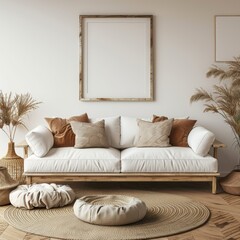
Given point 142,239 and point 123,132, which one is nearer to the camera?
point 142,239

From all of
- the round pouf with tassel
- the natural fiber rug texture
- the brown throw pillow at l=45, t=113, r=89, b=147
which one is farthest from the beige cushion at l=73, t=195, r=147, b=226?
the brown throw pillow at l=45, t=113, r=89, b=147

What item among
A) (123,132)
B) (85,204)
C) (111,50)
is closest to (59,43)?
(111,50)

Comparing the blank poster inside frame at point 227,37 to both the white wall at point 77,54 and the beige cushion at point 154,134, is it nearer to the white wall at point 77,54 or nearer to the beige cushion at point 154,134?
the white wall at point 77,54

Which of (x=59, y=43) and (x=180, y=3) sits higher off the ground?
(x=180, y=3)

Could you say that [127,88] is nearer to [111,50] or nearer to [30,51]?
[111,50]

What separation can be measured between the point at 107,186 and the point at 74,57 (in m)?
1.84

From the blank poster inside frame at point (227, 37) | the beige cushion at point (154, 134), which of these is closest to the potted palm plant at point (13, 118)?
the beige cushion at point (154, 134)

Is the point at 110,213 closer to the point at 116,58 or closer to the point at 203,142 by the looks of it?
the point at 203,142

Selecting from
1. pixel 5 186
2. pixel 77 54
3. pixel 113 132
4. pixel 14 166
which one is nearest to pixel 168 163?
pixel 113 132

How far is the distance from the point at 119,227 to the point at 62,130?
1982mm

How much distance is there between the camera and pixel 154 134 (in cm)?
484

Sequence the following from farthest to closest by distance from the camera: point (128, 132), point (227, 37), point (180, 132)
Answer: point (227, 37)
point (128, 132)
point (180, 132)

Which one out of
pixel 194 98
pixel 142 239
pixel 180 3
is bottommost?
pixel 142 239

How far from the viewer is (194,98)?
→ 213 inches
